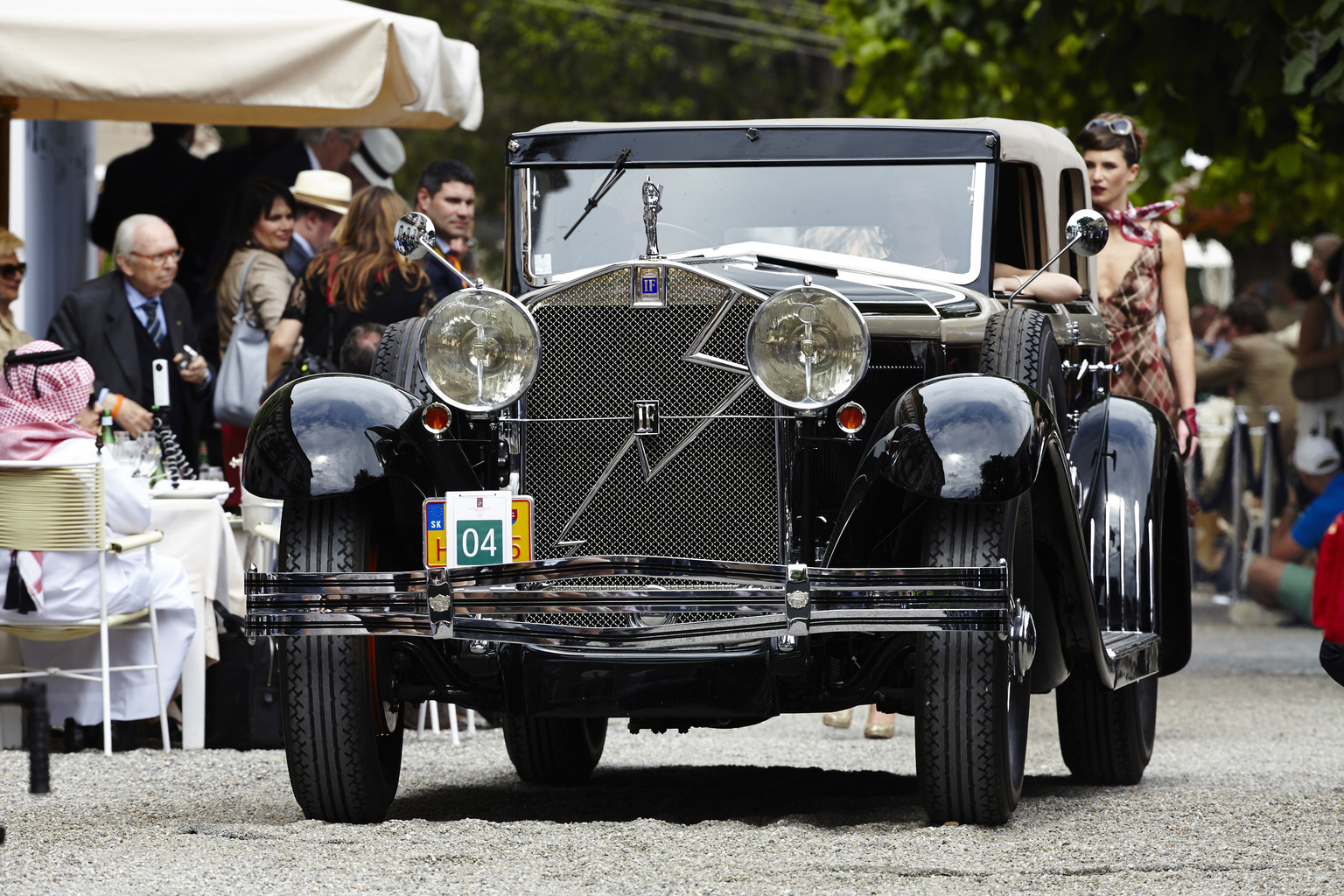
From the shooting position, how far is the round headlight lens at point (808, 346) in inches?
177

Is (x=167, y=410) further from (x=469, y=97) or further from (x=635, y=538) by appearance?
(x=635, y=538)

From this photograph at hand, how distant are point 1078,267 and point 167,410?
414 centimetres

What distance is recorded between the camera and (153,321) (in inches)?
337

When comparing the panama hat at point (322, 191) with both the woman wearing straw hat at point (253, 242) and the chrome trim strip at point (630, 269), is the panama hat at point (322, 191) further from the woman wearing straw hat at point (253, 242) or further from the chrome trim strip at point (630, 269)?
the chrome trim strip at point (630, 269)

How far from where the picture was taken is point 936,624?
4.27m

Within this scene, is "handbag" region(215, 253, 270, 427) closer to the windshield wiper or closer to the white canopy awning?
the white canopy awning

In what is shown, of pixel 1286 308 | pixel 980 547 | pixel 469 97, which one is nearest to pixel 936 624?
pixel 980 547

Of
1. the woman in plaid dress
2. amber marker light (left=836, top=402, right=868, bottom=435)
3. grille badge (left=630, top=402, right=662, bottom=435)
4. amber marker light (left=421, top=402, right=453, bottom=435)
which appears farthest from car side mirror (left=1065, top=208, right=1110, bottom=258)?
the woman in plaid dress

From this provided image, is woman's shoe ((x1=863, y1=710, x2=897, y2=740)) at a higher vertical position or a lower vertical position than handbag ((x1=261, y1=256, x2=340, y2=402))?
lower

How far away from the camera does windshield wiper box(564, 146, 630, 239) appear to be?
18.5ft

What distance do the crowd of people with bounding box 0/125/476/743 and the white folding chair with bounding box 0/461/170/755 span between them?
65 mm

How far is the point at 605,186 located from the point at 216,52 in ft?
9.36

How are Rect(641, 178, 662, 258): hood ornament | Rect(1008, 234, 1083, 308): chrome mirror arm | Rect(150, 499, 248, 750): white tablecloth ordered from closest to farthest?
Rect(1008, 234, 1083, 308): chrome mirror arm → Rect(641, 178, 662, 258): hood ornament → Rect(150, 499, 248, 750): white tablecloth

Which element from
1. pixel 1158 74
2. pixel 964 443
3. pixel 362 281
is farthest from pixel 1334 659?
pixel 1158 74
